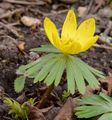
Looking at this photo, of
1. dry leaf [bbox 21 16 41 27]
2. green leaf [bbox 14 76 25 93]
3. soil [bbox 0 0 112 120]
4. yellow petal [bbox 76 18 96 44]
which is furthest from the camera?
dry leaf [bbox 21 16 41 27]

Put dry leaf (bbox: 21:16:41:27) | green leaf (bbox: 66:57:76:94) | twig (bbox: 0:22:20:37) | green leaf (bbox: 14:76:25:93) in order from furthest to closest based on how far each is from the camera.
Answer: dry leaf (bbox: 21:16:41:27)
twig (bbox: 0:22:20:37)
green leaf (bbox: 14:76:25:93)
green leaf (bbox: 66:57:76:94)

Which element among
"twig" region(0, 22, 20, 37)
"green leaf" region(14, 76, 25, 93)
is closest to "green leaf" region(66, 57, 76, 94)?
"green leaf" region(14, 76, 25, 93)

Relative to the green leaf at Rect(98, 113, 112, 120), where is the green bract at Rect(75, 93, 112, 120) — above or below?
above

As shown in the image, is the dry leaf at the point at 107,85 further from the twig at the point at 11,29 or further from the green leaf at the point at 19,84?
the twig at the point at 11,29

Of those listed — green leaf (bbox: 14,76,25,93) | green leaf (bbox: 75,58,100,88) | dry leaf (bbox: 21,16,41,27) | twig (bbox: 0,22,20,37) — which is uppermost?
dry leaf (bbox: 21,16,41,27)

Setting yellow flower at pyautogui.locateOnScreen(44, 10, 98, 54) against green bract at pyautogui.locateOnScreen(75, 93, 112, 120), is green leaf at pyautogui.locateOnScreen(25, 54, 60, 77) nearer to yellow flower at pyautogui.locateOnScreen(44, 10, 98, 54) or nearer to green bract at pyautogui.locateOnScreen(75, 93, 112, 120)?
yellow flower at pyautogui.locateOnScreen(44, 10, 98, 54)

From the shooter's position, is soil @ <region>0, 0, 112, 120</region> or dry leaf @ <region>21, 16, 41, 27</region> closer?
soil @ <region>0, 0, 112, 120</region>

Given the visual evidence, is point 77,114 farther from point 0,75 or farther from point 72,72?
point 0,75

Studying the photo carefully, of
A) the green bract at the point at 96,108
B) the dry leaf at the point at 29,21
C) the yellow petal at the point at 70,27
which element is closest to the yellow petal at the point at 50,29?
the yellow petal at the point at 70,27
